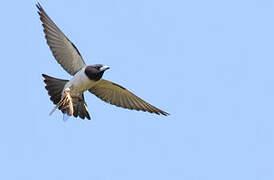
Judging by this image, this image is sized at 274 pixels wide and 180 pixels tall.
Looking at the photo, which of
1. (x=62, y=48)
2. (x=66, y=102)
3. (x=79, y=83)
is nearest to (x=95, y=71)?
(x=79, y=83)

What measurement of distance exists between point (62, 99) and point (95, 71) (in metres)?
0.92

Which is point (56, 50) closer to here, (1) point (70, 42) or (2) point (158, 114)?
(1) point (70, 42)

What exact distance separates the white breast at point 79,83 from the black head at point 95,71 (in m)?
0.08

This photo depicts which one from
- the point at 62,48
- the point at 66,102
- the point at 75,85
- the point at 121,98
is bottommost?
the point at 66,102

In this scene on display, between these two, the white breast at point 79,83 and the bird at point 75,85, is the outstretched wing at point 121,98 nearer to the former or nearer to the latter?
the bird at point 75,85

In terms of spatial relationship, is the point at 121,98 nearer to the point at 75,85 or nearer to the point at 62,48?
the point at 75,85

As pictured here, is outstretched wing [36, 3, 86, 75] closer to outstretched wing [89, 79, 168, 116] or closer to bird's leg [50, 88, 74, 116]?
outstretched wing [89, 79, 168, 116]

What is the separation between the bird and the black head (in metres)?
0.02

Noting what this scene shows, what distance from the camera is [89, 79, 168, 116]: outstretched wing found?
15.5m

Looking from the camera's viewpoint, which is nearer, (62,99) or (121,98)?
(62,99)

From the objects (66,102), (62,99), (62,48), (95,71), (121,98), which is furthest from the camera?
(121,98)

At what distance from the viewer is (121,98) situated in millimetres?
15695

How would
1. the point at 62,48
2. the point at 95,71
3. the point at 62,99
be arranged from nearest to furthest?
the point at 95,71 → the point at 62,99 → the point at 62,48

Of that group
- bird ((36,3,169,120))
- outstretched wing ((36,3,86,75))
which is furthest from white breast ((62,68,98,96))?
outstretched wing ((36,3,86,75))
